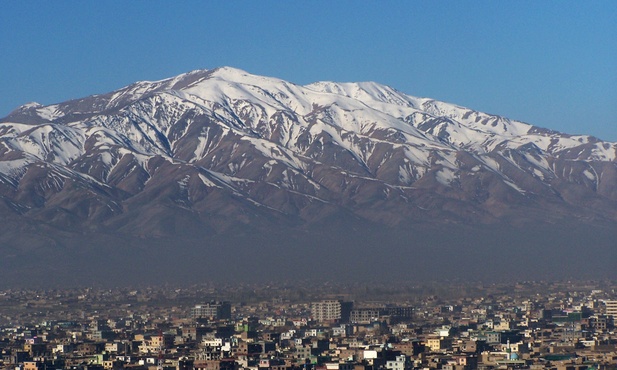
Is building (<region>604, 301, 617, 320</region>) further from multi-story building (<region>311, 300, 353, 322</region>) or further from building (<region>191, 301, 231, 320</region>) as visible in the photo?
building (<region>191, 301, 231, 320</region>)

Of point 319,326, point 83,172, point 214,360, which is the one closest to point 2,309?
point 319,326

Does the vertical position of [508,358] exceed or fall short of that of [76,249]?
it falls short

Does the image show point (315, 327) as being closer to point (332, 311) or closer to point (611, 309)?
point (332, 311)

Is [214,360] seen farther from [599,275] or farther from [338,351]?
[599,275]

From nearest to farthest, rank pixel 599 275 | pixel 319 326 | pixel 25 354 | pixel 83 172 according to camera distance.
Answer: pixel 25 354 < pixel 319 326 < pixel 599 275 < pixel 83 172

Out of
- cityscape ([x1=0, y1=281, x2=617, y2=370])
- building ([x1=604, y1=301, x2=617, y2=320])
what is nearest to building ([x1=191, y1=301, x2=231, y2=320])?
cityscape ([x1=0, y1=281, x2=617, y2=370])

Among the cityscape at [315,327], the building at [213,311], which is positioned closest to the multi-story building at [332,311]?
the cityscape at [315,327]
